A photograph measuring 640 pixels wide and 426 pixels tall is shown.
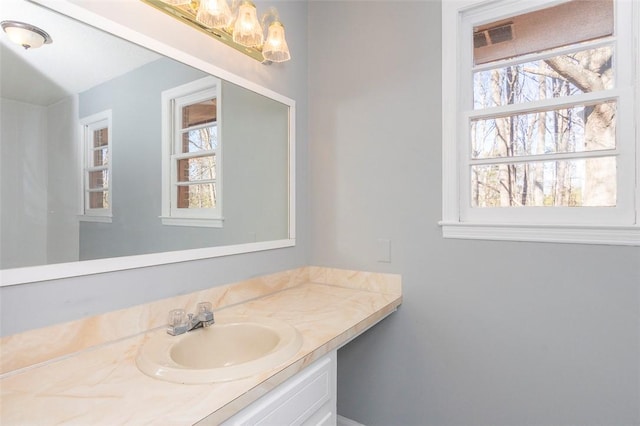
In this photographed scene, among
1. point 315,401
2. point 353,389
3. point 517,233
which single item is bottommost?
point 353,389

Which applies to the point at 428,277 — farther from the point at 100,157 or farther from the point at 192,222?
the point at 100,157

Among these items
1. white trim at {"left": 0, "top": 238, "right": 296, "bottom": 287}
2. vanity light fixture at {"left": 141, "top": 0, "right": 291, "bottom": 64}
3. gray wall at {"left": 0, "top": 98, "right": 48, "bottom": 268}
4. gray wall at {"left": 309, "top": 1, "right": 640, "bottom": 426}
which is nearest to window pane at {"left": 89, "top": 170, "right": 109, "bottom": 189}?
gray wall at {"left": 0, "top": 98, "right": 48, "bottom": 268}

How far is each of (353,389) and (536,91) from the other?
1.66m

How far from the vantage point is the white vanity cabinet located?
0.80 meters

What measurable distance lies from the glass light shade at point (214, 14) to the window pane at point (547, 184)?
1.20 m

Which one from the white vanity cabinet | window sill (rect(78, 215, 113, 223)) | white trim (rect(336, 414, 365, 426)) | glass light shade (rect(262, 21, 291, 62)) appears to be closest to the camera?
the white vanity cabinet

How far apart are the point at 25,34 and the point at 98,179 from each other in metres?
0.41

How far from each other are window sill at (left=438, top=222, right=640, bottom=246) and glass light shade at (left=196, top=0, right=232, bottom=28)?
4.00ft

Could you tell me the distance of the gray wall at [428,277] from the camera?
125 cm

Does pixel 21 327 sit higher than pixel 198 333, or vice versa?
pixel 21 327

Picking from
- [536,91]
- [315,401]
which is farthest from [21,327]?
[536,91]

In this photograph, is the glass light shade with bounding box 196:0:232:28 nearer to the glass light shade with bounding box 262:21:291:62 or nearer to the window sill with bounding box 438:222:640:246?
the glass light shade with bounding box 262:21:291:62

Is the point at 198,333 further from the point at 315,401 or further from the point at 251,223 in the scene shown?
the point at 251,223

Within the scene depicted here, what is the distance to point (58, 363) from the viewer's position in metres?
0.89
